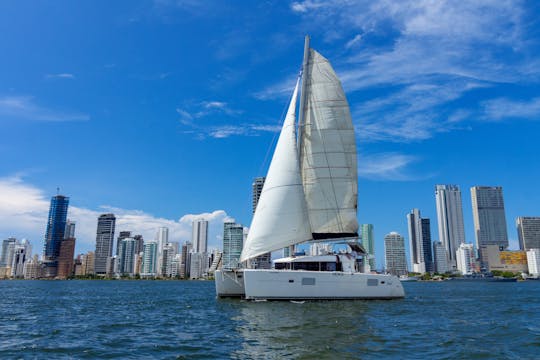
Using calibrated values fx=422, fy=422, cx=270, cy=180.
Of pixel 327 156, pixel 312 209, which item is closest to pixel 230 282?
pixel 312 209

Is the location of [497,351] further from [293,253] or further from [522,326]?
[293,253]

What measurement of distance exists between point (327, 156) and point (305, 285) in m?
11.9

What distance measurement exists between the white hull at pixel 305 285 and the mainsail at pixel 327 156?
4968 millimetres

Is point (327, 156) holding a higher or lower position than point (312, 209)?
higher

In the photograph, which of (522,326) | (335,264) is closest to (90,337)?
(335,264)

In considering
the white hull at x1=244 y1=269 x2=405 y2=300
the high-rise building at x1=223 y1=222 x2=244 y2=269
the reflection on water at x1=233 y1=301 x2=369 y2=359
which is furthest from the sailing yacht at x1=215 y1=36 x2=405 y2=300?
the high-rise building at x1=223 y1=222 x2=244 y2=269

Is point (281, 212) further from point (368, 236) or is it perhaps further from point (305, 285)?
point (368, 236)

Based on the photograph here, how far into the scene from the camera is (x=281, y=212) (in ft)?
108

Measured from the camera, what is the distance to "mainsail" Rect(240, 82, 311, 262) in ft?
107

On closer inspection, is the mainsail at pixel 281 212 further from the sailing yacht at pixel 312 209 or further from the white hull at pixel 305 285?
the white hull at pixel 305 285

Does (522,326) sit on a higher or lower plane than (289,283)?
lower

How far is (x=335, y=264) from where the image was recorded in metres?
33.2

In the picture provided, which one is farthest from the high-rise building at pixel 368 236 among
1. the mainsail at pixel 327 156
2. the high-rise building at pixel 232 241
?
the mainsail at pixel 327 156

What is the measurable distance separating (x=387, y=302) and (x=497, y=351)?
1815 cm
